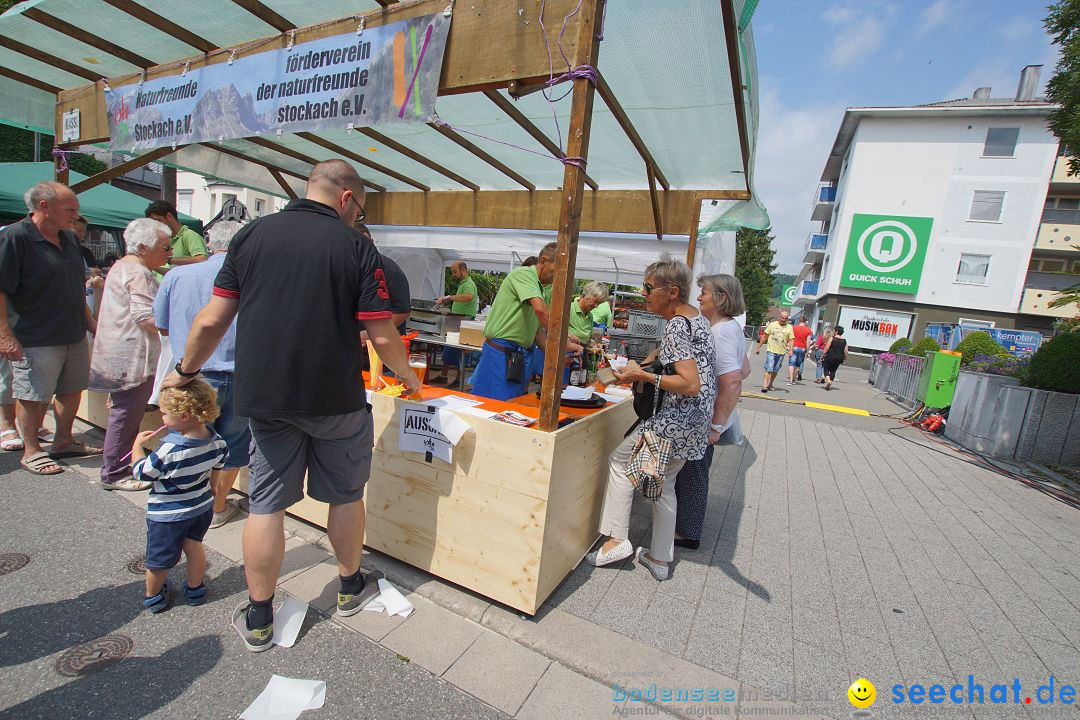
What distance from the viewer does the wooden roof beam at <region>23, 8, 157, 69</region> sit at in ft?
11.8

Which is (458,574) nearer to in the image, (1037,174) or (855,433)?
(855,433)

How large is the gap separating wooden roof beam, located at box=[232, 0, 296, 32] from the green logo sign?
27845 mm

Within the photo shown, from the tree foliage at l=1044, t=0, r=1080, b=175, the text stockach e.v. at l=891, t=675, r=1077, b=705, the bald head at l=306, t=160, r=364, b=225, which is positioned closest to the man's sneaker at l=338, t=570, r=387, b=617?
the bald head at l=306, t=160, r=364, b=225

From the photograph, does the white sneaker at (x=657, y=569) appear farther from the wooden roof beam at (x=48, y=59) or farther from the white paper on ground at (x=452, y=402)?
the wooden roof beam at (x=48, y=59)

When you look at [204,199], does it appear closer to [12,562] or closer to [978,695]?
[12,562]

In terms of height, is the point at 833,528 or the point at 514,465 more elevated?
the point at 514,465

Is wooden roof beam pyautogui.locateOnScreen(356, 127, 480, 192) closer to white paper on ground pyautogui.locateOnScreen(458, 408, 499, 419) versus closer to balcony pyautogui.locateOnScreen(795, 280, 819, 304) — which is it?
white paper on ground pyautogui.locateOnScreen(458, 408, 499, 419)

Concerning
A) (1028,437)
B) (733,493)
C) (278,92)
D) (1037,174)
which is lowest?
(733,493)

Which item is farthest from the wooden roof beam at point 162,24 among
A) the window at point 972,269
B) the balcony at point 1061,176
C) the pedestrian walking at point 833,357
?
the balcony at point 1061,176

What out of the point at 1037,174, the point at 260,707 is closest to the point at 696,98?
the point at 260,707

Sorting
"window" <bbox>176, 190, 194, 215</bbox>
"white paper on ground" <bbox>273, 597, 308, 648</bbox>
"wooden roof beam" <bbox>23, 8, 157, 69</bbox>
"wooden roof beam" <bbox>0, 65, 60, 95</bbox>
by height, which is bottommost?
"white paper on ground" <bbox>273, 597, 308, 648</bbox>

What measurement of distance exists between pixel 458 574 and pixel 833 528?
9.96 feet

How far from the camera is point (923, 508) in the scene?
4.36 m

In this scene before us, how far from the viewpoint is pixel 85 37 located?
3.79 meters
